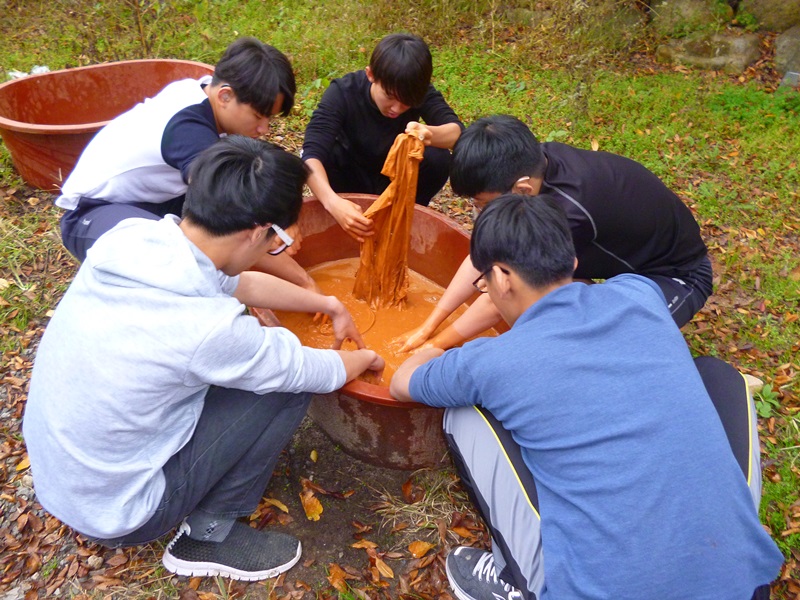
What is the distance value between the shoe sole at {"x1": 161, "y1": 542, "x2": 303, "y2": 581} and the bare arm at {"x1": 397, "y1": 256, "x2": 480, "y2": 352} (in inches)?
43.8

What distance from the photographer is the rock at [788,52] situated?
5848mm

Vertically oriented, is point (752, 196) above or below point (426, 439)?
above

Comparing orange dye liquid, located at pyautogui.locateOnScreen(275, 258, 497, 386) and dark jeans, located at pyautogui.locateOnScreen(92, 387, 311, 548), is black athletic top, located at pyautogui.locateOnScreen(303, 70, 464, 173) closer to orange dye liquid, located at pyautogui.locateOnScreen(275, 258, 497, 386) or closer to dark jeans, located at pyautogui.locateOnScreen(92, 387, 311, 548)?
orange dye liquid, located at pyautogui.locateOnScreen(275, 258, 497, 386)

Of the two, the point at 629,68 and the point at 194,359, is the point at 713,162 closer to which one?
the point at 629,68

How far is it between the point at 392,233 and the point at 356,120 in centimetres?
83

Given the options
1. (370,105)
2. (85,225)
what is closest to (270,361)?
(85,225)

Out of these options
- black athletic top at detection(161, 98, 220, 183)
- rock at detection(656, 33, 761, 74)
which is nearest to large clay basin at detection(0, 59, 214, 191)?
black athletic top at detection(161, 98, 220, 183)

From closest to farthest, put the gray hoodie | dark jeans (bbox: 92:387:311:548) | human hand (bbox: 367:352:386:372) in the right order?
the gray hoodie → dark jeans (bbox: 92:387:311:548) → human hand (bbox: 367:352:386:372)

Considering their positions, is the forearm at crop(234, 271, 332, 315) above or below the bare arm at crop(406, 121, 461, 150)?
below

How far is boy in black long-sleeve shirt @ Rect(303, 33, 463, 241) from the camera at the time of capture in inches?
109

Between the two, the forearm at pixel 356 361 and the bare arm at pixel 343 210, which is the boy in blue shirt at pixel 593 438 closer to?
the forearm at pixel 356 361

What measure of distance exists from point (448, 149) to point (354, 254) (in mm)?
816

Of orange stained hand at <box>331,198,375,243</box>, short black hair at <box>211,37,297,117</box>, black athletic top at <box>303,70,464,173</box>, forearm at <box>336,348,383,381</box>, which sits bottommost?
forearm at <box>336,348,383,381</box>

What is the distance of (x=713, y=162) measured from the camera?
4.78 m
